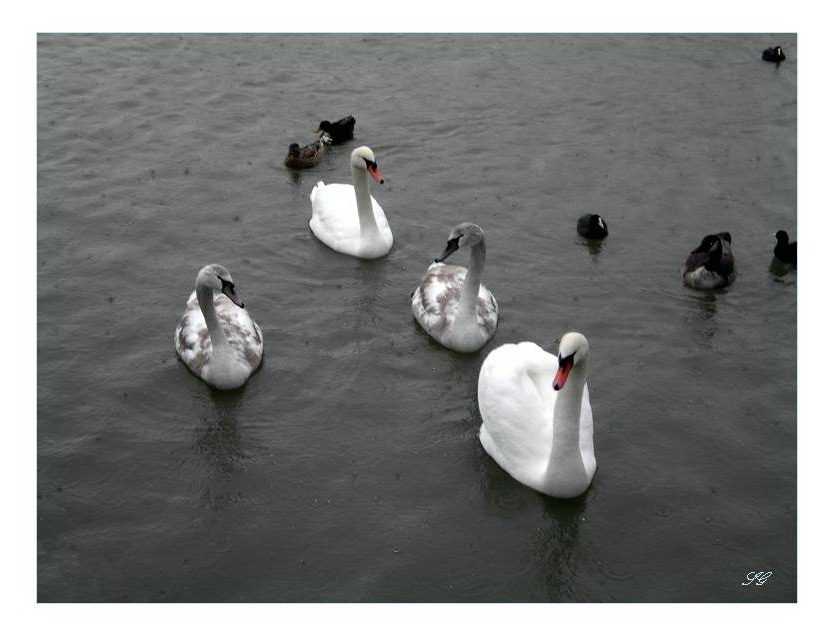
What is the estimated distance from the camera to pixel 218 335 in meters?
10.3

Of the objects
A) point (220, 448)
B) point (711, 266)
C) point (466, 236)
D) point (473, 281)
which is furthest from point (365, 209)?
point (711, 266)

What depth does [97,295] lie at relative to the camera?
1212 centimetres

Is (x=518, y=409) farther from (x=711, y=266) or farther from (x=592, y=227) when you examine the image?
(x=592, y=227)

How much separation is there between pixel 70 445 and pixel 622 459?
5.74m

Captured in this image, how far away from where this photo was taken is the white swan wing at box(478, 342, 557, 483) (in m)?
9.13

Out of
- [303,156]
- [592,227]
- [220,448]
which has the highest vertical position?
[303,156]

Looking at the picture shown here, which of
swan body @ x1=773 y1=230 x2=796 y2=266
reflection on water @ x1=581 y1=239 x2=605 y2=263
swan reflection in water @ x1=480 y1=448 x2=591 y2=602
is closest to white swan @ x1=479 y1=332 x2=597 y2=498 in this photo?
swan reflection in water @ x1=480 y1=448 x2=591 y2=602

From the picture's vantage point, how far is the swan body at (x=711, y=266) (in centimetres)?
1251

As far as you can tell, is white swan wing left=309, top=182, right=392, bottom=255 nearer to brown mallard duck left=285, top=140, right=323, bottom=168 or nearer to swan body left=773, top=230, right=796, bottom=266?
brown mallard duck left=285, top=140, right=323, bottom=168

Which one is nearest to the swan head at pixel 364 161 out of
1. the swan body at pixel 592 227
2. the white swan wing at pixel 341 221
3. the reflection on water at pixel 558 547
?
the white swan wing at pixel 341 221

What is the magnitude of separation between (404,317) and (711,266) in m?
4.23

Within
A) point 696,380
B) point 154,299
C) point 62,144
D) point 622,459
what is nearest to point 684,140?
point 696,380

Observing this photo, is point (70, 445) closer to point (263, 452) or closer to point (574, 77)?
point (263, 452)

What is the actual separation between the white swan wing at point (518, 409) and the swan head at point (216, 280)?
115 inches
